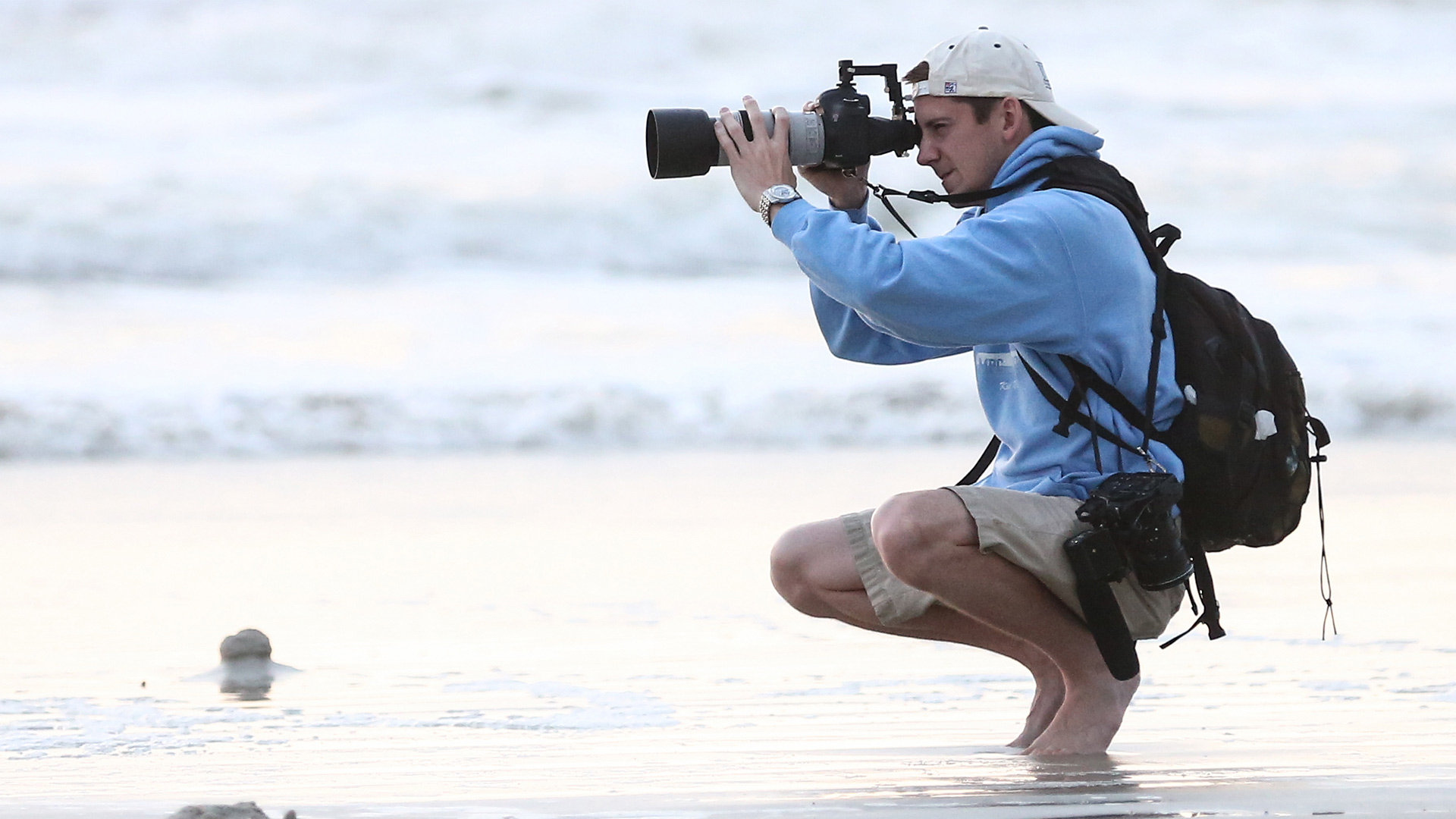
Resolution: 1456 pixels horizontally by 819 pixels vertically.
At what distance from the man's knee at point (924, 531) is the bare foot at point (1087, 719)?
323 millimetres

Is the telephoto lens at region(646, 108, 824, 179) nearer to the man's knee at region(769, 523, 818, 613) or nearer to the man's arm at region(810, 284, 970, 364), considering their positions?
the man's arm at region(810, 284, 970, 364)

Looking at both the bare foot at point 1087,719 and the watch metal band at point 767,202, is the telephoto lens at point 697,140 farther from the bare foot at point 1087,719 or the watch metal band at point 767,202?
the bare foot at point 1087,719

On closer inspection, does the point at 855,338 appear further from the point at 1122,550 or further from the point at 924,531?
the point at 1122,550

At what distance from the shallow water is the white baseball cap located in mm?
1031

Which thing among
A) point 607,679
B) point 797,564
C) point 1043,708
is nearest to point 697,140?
point 797,564

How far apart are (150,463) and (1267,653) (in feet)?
20.5

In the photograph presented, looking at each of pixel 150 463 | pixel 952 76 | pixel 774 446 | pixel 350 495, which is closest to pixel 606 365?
pixel 774 446

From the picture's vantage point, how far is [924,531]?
2.76 meters

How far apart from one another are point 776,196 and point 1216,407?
744mm

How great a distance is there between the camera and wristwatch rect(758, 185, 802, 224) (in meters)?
2.84

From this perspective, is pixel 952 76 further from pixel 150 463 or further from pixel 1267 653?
pixel 150 463

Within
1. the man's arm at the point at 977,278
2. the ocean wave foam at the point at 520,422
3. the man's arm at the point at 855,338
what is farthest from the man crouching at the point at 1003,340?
the ocean wave foam at the point at 520,422

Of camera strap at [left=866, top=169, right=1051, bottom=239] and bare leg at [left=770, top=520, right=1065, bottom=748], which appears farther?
bare leg at [left=770, top=520, right=1065, bottom=748]

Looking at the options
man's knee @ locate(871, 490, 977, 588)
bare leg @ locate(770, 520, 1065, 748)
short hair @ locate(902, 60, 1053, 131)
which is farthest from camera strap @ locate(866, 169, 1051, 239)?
bare leg @ locate(770, 520, 1065, 748)
